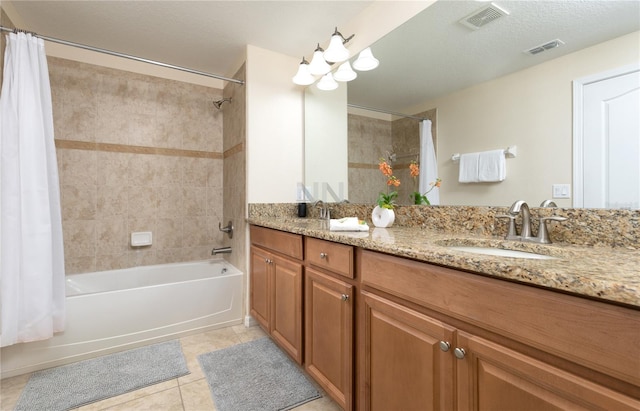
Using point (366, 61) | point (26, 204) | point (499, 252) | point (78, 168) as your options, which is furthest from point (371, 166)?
point (78, 168)

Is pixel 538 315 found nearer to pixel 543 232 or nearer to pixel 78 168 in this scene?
pixel 543 232

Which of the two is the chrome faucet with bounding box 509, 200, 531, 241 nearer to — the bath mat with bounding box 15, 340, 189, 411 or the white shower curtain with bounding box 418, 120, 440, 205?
the white shower curtain with bounding box 418, 120, 440, 205

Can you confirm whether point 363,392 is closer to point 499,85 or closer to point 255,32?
point 499,85

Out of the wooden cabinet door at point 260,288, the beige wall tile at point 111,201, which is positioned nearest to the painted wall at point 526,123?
the wooden cabinet door at point 260,288

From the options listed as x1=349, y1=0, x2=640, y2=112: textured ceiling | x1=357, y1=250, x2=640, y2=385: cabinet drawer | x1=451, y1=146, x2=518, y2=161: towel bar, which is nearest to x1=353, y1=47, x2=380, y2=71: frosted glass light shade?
x1=349, y1=0, x2=640, y2=112: textured ceiling

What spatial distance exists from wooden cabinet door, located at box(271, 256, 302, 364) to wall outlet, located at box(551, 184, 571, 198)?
3.88ft

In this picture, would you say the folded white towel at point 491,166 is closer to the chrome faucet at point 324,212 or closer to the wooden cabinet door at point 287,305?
the wooden cabinet door at point 287,305

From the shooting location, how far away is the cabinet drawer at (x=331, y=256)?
1.19 m

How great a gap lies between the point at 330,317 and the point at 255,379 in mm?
715

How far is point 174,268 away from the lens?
2.68 metres

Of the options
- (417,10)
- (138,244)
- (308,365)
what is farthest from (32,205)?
(417,10)

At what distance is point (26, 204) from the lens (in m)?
1.63

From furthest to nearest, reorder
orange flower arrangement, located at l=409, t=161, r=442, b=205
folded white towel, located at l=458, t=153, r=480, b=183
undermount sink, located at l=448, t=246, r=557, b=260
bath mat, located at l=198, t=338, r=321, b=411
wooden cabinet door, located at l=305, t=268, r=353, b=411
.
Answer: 1. orange flower arrangement, located at l=409, t=161, r=442, b=205
2. bath mat, located at l=198, t=338, r=321, b=411
3. folded white towel, located at l=458, t=153, r=480, b=183
4. wooden cabinet door, located at l=305, t=268, r=353, b=411
5. undermount sink, located at l=448, t=246, r=557, b=260

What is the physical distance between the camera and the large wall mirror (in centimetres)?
98
